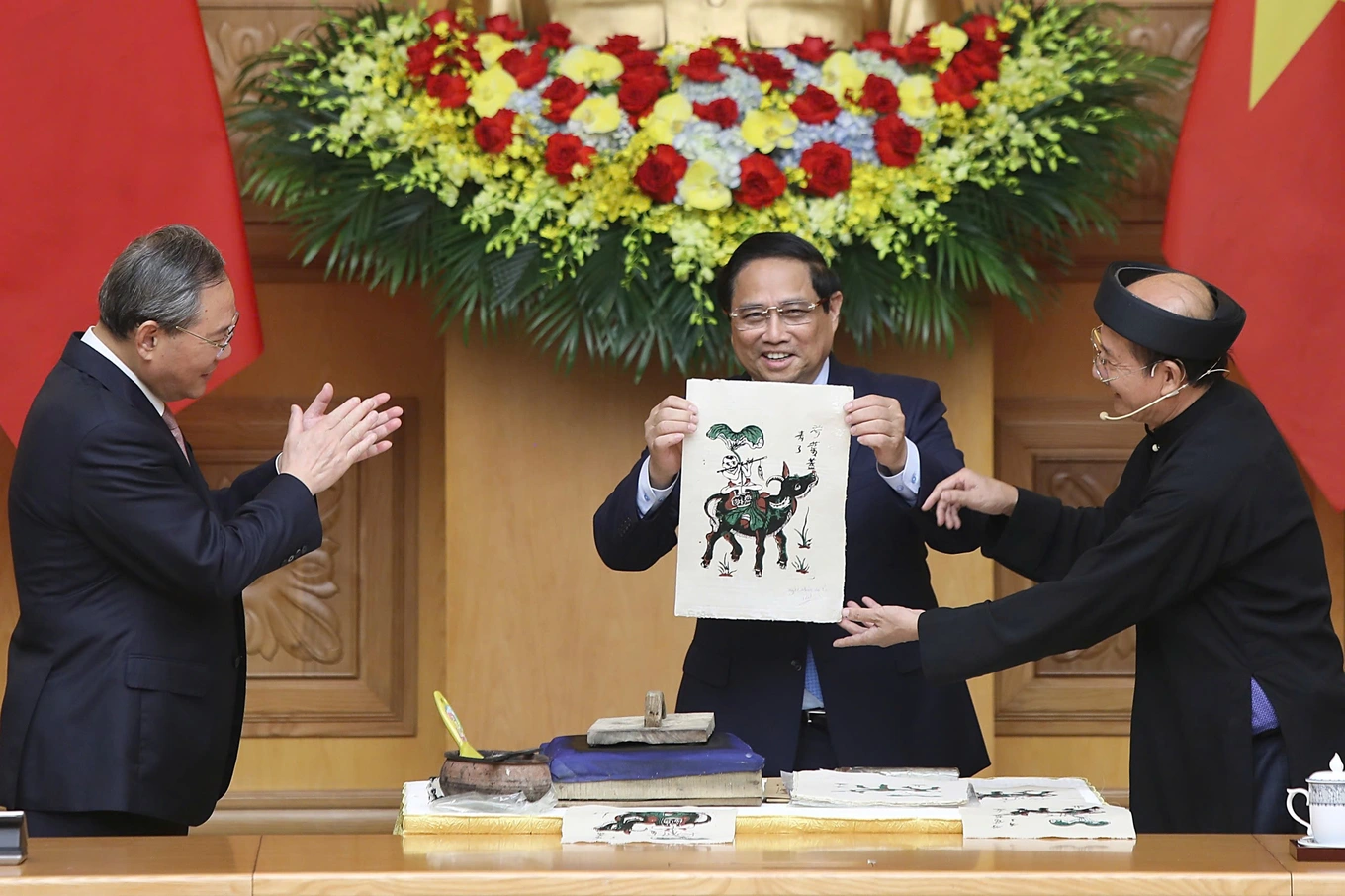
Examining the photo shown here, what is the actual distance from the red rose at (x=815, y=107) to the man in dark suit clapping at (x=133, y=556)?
3.66ft

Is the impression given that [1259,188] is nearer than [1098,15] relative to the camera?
Yes

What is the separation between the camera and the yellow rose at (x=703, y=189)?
3.08 m

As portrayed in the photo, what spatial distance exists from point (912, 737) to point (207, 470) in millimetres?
1967

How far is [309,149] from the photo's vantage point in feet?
10.8

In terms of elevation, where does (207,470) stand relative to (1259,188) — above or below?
below

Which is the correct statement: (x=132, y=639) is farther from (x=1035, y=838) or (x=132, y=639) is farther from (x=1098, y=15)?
(x=1098, y=15)

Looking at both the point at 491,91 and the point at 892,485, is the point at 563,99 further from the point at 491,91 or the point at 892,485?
the point at 892,485

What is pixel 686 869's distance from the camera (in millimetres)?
1863

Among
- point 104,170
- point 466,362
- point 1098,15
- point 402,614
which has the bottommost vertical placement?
point 402,614

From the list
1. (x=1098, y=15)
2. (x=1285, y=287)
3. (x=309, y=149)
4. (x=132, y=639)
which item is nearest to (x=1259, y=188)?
(x=1285, y=287)

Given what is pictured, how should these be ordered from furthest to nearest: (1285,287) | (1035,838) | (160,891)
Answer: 1. (1285,287)
2. (1035,838)
3. (160,891)

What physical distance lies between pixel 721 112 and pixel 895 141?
1.11 ft

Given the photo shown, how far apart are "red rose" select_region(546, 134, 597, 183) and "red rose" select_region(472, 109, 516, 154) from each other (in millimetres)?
92

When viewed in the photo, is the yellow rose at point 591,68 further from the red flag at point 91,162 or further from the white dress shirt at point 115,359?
the white dress shirt at point 115,359
